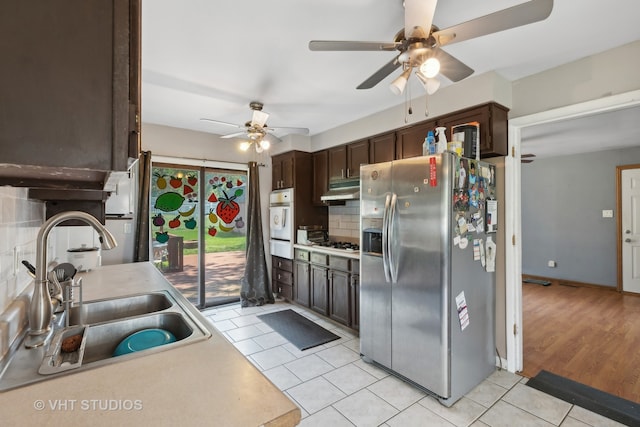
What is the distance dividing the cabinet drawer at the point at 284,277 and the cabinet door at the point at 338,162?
63.2 inches

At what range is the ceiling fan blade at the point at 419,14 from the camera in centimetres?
137

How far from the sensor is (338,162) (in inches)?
163

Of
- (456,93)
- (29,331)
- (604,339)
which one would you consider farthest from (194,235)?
(604,339)

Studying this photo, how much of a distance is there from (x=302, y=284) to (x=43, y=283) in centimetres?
341

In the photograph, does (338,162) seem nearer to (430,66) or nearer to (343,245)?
(343,245)

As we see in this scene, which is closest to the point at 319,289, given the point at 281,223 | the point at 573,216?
the point at 281,223

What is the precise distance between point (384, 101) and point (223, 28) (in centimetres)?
184

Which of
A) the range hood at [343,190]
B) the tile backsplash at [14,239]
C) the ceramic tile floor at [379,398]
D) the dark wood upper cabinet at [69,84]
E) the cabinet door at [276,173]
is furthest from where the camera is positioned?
the cabinet door at [276,173]

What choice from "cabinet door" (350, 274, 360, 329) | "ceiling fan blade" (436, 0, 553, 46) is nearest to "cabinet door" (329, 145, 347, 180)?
"cabinet door" (350, 274, 360, 329)

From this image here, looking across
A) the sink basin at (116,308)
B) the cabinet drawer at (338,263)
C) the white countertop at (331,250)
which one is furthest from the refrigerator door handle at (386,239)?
the sink basin at (116,308)

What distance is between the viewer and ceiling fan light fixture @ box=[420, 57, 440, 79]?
5.17 ft

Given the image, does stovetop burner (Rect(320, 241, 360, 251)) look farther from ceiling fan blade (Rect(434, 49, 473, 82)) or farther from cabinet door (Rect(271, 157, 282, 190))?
ceiling fan blade (Rect(434, 49, 473, 82))

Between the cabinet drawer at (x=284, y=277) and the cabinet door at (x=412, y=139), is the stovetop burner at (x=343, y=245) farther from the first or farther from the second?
the cabinet door at (x=412, y=139)

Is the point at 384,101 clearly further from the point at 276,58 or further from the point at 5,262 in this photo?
the point at 5,262
